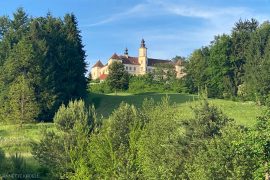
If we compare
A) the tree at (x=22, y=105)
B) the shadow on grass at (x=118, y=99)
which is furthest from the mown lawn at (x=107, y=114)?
the tree at (x=22, y=105)

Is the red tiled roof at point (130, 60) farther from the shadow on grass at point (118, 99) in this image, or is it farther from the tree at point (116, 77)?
the shadow on grass at point (118, 99)

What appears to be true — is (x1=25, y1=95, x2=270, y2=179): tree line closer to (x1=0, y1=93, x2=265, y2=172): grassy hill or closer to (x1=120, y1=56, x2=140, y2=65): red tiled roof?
(x1=0, y1=93, x2=265, y2=172): grassy hill

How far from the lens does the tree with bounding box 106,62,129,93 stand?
75812 millimetres

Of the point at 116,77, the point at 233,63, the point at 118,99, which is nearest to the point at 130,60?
the point at 233,63

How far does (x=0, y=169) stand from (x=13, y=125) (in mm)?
19817

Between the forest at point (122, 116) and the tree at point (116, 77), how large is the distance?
151 millimetres

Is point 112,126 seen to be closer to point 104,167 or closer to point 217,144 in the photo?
point 104,167

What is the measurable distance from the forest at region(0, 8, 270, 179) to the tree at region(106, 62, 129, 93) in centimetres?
15

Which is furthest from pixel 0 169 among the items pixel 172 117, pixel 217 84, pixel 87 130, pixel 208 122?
pixel 217 84

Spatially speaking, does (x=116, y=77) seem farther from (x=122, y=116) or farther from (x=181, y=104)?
(x=122, y=116)

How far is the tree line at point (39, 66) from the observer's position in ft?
174

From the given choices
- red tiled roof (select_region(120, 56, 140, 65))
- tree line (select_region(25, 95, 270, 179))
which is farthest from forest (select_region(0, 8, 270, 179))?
red tiled roof (select_region(120, 56, 140, 65))

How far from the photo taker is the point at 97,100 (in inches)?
2717

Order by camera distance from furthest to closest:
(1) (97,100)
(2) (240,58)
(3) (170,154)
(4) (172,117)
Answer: (2) (240,58)
(1) (97,100)
(4) (172,117)
(3) (170,154)
